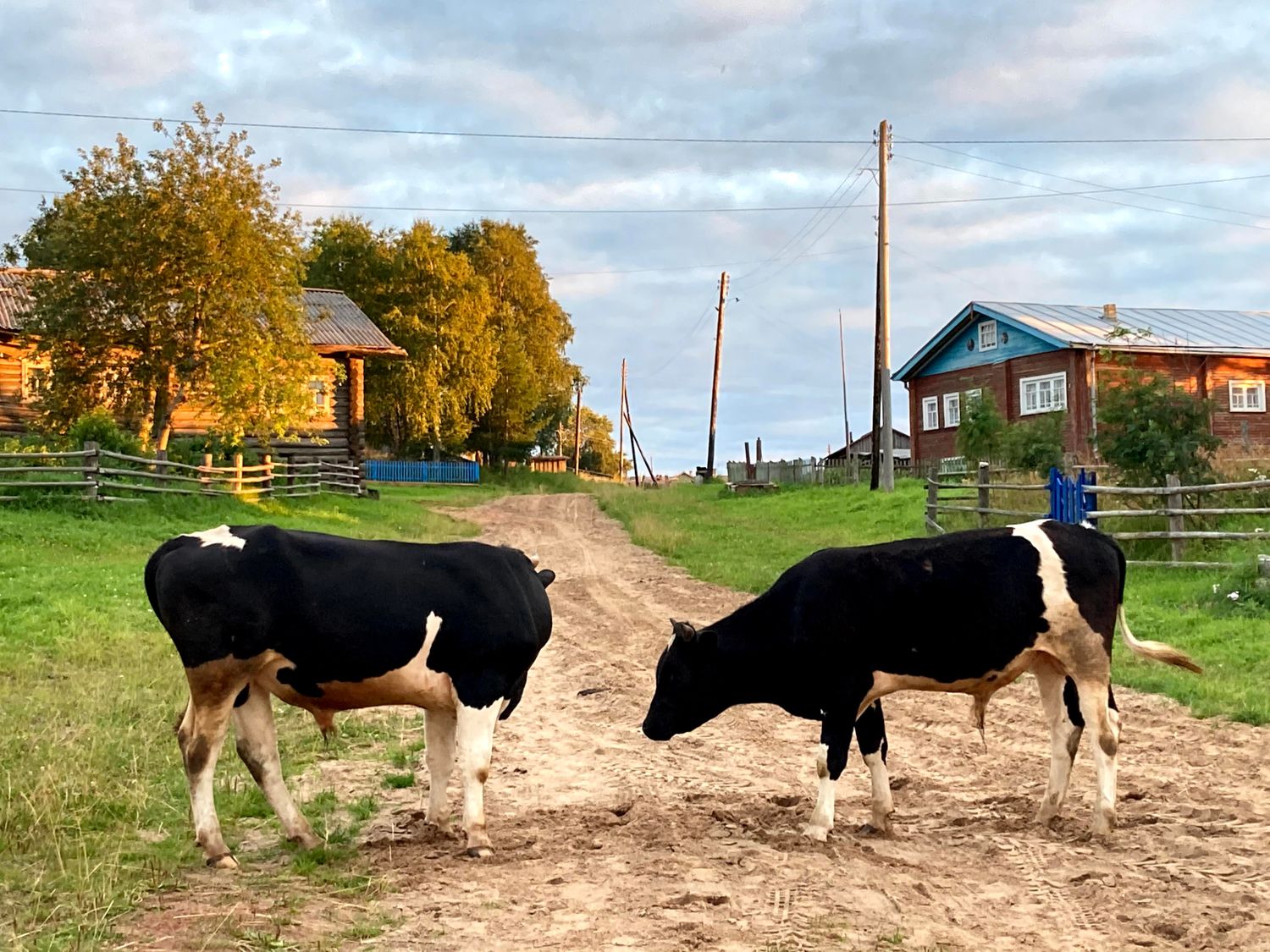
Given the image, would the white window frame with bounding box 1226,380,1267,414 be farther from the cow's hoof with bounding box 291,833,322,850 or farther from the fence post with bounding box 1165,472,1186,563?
the cow's hoof with bounding box 291,833,322,850

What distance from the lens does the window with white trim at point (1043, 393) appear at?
39.0 m

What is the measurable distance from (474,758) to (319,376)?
28.2m

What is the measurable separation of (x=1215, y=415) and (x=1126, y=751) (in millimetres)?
34910

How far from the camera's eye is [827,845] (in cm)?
639

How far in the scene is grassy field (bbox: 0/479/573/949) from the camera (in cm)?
560

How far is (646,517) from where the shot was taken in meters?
31.3

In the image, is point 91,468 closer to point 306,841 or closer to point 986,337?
point 306,841

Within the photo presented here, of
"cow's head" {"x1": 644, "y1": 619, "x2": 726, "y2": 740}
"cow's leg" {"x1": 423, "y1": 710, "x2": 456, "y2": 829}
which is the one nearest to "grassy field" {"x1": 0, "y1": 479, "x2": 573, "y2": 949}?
"cow's leg" {"x1": 423, "y1": 710, "x2": 456, "y2": 829}

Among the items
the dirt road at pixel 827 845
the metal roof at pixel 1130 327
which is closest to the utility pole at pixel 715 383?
the metal roof at pixel 1130 327

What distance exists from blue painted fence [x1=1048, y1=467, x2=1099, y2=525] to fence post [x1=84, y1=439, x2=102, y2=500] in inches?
694

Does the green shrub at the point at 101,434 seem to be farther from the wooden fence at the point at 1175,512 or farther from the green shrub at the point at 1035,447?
the green shrub at the point at 1035,447

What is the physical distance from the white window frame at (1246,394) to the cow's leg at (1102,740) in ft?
122

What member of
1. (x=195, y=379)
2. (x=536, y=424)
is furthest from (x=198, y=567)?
(x=536, y=424)

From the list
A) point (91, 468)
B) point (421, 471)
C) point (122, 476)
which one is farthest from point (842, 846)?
point (421, 471)
